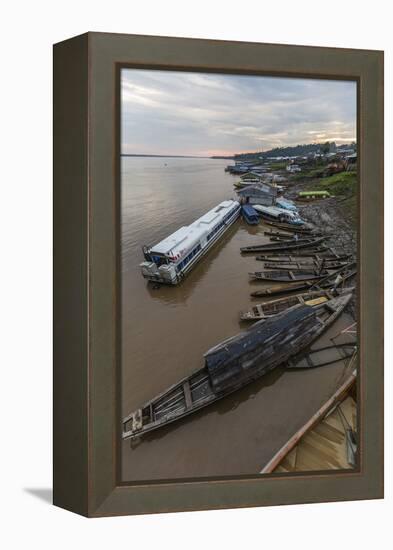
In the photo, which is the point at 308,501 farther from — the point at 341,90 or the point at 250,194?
the point at 341,90

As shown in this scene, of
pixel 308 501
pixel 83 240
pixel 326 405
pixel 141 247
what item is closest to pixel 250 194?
pixel 141 247

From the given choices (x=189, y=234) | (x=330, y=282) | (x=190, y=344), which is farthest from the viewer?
(x=330, y=282)

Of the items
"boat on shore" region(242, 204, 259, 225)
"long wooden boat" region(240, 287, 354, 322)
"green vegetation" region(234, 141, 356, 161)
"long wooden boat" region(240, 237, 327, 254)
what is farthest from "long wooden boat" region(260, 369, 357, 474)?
"green vegetation" region(234, 141, 356, 161)

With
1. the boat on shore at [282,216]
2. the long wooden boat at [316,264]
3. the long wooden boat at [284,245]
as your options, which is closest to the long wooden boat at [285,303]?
the long wooden boat at [316,264]

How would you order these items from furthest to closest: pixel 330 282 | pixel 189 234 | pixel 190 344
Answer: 1. pixel 330 282
2. pixel 189 234
3. pixel 190 344

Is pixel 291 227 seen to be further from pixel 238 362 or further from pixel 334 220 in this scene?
pixel 238 362

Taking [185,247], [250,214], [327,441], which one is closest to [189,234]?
[185,247]
